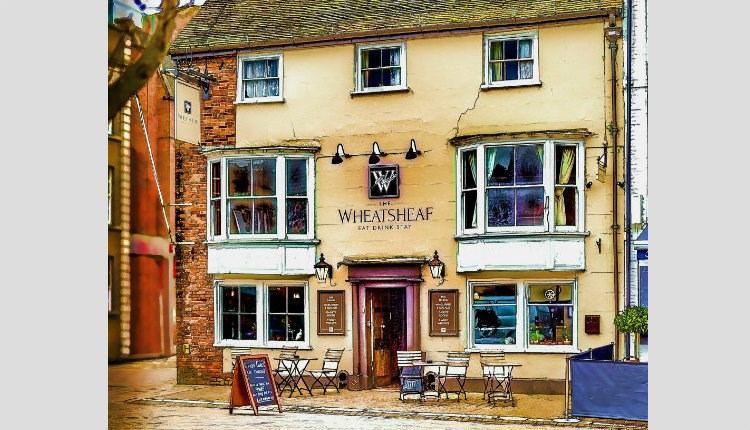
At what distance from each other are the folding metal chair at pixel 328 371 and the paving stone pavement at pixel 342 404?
0.28 feet

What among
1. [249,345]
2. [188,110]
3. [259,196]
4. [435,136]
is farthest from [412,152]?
[249,345]

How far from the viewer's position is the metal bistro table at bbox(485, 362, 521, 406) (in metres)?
9.80

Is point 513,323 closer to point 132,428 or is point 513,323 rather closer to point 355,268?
point 355,268

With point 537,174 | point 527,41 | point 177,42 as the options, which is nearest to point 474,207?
point 537,174

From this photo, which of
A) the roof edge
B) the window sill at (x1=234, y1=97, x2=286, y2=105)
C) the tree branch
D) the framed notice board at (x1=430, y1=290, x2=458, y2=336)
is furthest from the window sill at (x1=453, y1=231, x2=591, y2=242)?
the tree branch

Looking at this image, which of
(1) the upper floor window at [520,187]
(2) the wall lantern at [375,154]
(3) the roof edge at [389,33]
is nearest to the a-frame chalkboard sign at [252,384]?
(2) the wall lantern at [375,154]

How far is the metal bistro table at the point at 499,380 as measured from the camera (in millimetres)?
9797

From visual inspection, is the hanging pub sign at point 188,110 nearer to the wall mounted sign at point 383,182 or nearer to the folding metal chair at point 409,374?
the wall mounted sign at point 383,182

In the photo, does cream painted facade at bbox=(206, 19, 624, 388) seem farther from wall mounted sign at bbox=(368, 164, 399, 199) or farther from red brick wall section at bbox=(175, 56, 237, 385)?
red brick wall section at bbox=(175, 56, 237, 385)

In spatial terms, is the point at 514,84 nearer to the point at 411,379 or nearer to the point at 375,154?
the point at 375,154

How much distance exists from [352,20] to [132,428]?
4.09 m

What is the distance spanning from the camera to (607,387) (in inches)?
366

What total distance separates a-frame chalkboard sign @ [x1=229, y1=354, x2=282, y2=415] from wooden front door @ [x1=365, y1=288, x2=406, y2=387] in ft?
2.90

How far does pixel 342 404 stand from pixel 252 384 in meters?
0.82
